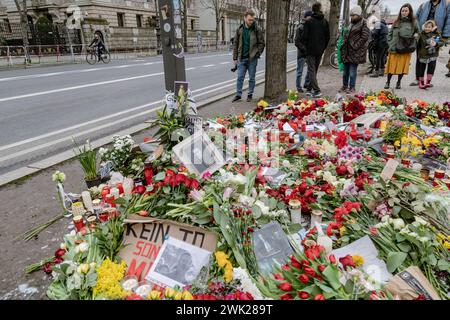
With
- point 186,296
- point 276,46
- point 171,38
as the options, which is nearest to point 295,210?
point 186,296

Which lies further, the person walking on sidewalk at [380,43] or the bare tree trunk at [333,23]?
the bare tree trunk at [333,23]

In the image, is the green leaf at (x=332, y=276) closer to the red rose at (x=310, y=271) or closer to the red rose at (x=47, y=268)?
the red rose at (x=310, y=271)

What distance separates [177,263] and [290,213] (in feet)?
3.57

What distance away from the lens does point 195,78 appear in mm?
13141

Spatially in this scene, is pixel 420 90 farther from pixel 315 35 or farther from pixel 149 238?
pixel 149 238

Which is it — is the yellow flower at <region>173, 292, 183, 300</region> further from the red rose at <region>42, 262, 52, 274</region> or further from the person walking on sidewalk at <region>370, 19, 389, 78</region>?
the person walking on sidewalk at <region>370, 19, 389, 78</region>

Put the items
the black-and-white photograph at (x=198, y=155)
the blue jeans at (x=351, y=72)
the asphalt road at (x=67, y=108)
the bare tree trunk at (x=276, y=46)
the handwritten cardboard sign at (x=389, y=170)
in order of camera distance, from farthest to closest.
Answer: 1. the blue jeans at (x=351, y=72)
2. the bare tree trunk at (x=276, y=46)
3. the asphalt road at (x=67, y=108)
4. the black-and-white photograph at (x=198, y=155)
5. the handwritten cardboard sign at (x=389, y=170)

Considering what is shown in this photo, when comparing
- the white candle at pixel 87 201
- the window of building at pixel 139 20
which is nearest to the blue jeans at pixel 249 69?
the white candle at pixel 87 201

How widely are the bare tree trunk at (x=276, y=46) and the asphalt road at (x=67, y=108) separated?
138cm

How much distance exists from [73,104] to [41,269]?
21.6 ft

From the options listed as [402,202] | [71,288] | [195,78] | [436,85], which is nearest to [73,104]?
[195,78]

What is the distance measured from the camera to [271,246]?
2338mm

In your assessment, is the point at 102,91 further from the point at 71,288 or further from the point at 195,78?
the point at 71,288

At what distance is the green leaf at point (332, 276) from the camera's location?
1817mm
